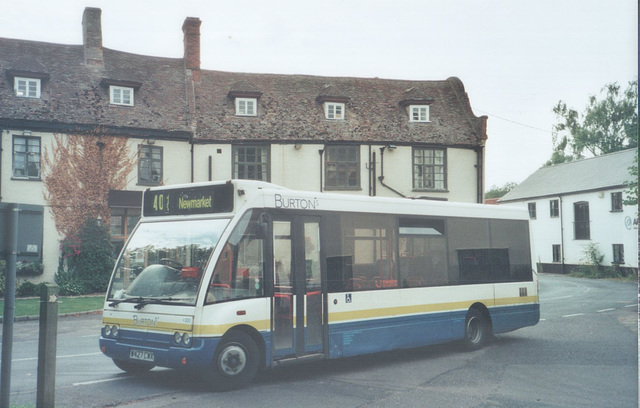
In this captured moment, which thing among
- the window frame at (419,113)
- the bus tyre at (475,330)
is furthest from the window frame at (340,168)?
the bus tyre at (475,330)

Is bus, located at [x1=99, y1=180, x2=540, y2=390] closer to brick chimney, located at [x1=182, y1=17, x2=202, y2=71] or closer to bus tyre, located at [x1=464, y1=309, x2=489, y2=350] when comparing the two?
bus tyre, located at [x1=464, y1=309, x2=489, y2=350]

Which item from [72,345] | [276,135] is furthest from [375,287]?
[276,135]

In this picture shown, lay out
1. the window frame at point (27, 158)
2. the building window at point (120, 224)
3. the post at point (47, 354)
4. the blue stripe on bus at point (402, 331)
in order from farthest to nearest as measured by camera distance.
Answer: the building window at point (120, 224), the window frame at point (27, 158), the blue stripe on bus at point (402, 331), the post at point (47, 354)

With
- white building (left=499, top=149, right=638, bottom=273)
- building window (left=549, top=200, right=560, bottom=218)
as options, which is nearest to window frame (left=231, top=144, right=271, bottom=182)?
white building (left=499, top=149, right=638, bottom=273)

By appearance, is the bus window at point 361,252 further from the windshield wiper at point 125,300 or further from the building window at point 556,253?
the building window at point 556,253

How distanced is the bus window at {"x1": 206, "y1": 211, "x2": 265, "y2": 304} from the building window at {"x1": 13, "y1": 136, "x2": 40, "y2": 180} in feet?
66.3

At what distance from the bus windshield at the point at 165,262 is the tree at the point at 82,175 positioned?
1822 centimetres

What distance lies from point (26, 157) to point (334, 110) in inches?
577

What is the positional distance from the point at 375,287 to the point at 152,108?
21640mm

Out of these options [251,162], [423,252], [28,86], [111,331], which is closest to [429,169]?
[251,162]

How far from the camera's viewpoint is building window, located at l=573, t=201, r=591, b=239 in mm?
44312

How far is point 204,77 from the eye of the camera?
32.5 meters

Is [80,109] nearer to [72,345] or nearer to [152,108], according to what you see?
[152,108]

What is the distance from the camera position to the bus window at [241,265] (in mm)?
8172
